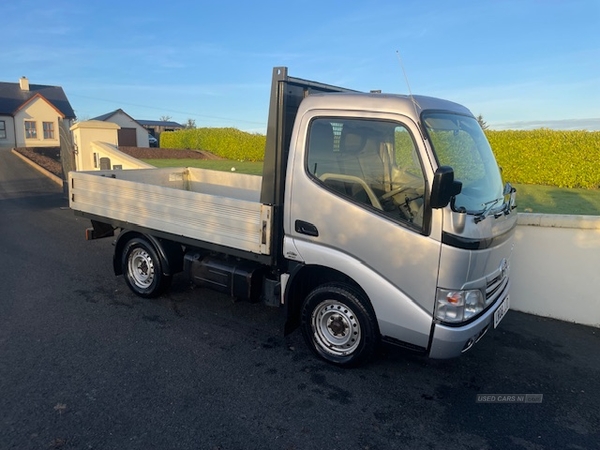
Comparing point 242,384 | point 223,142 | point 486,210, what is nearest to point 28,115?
point 223,142

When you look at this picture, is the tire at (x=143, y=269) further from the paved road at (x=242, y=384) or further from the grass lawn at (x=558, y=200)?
the grass lawn at (x=558, y=200)

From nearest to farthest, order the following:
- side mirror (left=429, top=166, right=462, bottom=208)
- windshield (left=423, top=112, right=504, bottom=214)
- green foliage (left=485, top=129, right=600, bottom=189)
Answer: side mirror (left=429, top=166, right=462, bottom=208) → windshield (left=423, top=112, right=504, bottom=214) → green foliage (left=485, top=129, right=600, bottom=189)

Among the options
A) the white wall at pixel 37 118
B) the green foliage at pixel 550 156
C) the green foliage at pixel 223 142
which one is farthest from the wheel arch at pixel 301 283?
the white wall at pixel 37 118

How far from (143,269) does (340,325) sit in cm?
294

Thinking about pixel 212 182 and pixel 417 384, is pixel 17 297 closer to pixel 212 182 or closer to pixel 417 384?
pixel 212 182

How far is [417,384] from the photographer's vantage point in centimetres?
382

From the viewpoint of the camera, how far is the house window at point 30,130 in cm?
4262

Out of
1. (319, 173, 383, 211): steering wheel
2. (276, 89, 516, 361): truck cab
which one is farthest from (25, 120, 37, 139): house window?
(319, 173, 383, 211): steering wheel

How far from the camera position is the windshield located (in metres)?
3.40

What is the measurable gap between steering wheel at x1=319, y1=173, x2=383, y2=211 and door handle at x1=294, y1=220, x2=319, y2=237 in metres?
0.43

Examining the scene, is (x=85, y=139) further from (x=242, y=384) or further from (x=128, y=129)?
(x=128, y=129)

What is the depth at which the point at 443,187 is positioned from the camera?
2971 millimetres

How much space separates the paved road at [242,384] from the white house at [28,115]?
4126cm

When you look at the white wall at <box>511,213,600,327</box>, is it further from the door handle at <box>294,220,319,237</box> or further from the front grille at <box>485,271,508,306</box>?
the door handle at <box>294,220,319,237</box>
